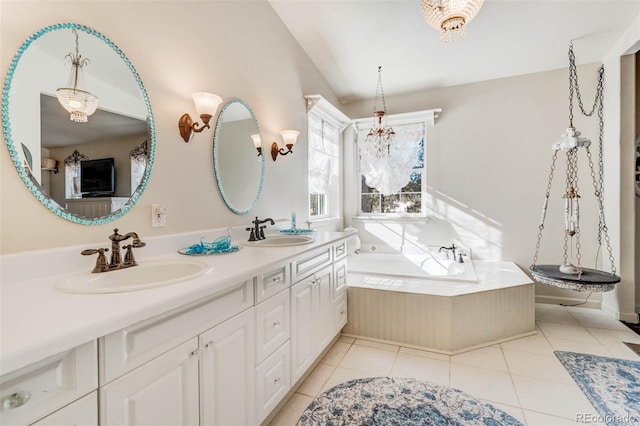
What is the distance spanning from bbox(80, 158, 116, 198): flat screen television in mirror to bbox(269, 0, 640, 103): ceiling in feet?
6.83

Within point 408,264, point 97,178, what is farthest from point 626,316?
point 97,178

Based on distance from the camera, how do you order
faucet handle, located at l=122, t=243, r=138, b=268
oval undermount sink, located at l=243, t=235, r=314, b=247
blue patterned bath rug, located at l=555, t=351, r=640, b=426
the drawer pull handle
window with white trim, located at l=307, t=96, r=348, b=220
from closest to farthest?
the drawer pull handle → faucet handle, located at l=122, t=243, r=138, b=268 → blue patterned bath rug, located at l=555, t=351, r=640, b=426 → oval undermount sink, located at l=243, t=235, r=314, b=247 → window with white trim, located at l=307, t=96, r=348, b=220

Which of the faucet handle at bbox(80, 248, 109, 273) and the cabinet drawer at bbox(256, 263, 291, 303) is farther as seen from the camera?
the cabinet drawer at bbox(256, 263, 291, 303)

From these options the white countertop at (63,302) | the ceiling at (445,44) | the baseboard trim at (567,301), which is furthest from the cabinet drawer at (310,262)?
the baseboard trim at (567,301)

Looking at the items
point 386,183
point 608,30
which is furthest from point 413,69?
point 608,30

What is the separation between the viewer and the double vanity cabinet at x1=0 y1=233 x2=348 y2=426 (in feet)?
2.16

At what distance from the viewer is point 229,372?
3.89 ft

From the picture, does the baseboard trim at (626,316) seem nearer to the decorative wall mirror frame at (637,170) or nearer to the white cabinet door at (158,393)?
the decorative wall mirror frame at (637,170)

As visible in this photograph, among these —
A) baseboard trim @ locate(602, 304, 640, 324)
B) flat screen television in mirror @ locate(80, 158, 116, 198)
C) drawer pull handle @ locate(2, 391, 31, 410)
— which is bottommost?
baseboard trim @ locate(602, 304, 640, 324)

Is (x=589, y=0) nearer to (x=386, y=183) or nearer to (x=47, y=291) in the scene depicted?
(x=386, y=183)

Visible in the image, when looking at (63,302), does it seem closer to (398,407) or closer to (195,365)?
(195,365)

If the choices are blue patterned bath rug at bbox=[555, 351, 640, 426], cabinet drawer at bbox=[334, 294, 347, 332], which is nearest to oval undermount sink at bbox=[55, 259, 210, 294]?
cabinet drawer at bbox=[334, 294, 347, 332]

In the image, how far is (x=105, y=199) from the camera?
1.28m

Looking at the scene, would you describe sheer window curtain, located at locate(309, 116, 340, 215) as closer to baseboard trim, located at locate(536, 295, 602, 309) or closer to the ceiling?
the ceiling
